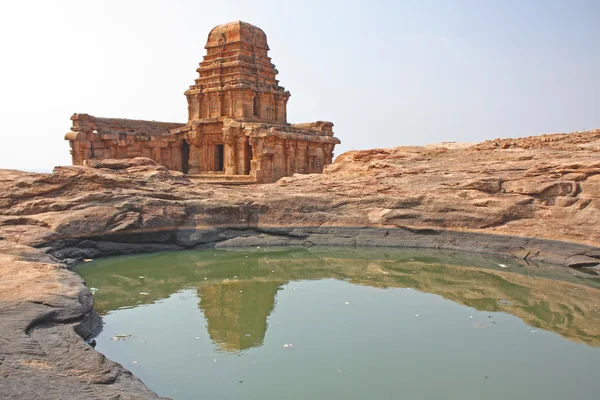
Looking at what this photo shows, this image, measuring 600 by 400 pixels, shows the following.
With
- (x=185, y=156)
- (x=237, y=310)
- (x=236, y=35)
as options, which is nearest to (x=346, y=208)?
(x=237, y=310)

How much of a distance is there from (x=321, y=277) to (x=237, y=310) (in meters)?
2.19

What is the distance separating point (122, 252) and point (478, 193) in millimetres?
7507

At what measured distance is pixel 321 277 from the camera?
Answer: 8.45 m

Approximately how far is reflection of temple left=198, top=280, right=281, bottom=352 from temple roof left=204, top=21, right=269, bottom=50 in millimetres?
16991

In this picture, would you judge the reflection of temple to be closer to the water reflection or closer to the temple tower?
the water reflection

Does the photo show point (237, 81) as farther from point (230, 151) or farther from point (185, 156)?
point (185, 156)

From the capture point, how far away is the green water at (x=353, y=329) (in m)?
4.39

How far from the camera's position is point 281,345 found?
526 centimetres

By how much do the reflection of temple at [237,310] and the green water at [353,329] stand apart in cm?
3

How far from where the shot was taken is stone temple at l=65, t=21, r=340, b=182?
20312 millimetres

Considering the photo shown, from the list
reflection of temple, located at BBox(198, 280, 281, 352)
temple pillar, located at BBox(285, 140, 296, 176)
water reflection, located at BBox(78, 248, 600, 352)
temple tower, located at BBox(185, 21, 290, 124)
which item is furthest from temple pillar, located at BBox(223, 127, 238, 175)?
reflection of temple, located at BBox(198, 280, 281, 352)

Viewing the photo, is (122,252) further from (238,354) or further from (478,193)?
(478,193)

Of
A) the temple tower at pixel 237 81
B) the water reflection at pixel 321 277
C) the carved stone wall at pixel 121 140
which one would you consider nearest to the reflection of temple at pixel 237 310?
the water reflection at pixel 321 277

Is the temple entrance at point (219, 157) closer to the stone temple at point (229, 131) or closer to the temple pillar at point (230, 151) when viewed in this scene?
the stone temple at point (229, 131)
